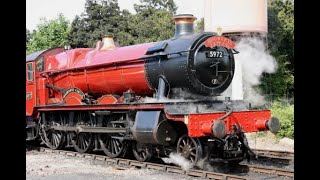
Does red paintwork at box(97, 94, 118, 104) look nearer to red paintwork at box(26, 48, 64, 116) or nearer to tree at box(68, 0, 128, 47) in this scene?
red paintwork at box(26, 48, 64, 116)

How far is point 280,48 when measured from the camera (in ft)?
91.2

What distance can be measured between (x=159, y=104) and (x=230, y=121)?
4.88ft

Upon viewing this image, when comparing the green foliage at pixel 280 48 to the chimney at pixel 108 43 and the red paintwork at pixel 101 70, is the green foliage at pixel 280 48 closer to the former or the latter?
the chimney at pixel 108 43

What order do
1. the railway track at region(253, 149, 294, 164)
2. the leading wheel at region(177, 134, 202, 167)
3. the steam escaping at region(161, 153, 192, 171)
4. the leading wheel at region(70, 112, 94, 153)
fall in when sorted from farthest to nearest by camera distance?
the leading wheel at region(70, 112, 94, 153), the railway track at region(253, 149, 294, 164), the steam escaping at region(161, 153, 192, 171), the leading wheel at region(177, 134, 202, 167)

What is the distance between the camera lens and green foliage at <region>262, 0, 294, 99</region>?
86.2 ft

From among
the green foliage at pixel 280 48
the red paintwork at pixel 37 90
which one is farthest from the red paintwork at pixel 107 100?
the green foliage at pixel 280 48

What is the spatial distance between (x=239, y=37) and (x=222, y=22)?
108 centimetres

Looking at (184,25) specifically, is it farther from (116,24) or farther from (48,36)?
(48,36)

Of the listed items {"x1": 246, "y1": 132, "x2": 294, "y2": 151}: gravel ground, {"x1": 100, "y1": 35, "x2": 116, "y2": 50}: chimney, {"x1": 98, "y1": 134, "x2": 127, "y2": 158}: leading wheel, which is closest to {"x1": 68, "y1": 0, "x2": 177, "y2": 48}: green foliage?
{"x1": 246, "y1": 132, "x2": 294, "y2": 151}: gravel ground

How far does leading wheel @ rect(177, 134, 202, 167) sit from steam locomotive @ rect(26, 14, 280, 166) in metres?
0.02

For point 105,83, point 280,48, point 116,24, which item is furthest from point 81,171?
point 116,24

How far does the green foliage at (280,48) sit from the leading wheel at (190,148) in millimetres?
17384

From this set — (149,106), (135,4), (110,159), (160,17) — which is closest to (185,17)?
(149,106)
